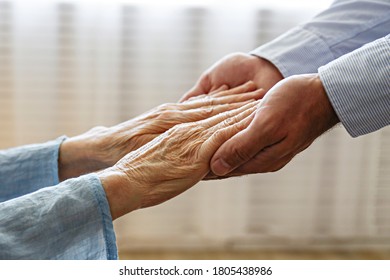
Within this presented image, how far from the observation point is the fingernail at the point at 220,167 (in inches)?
39.1

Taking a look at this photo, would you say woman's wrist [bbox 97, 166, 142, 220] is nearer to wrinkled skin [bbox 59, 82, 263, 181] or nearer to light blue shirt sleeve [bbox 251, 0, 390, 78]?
wrinkled skin [bbox 59, 82, 263, 181]

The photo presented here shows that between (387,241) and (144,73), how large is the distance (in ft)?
3.75

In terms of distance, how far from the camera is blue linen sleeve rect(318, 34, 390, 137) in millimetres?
939

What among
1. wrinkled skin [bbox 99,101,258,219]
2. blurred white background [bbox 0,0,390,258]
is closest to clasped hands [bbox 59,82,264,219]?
wrinkled skin [bbox 99,101,258,219]

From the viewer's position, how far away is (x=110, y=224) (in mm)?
819

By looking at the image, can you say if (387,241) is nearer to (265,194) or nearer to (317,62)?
(265,194)

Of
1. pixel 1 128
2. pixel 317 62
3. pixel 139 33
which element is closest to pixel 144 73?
pixel 139 33

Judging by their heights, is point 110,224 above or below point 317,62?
below

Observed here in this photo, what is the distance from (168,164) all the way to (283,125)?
195mm

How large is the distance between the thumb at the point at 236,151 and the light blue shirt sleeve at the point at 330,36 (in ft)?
0.98

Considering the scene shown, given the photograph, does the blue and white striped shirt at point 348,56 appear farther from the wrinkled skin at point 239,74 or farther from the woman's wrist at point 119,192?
the woman's wrist at point 119,192

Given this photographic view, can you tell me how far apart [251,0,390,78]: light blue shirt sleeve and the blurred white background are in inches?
35.4

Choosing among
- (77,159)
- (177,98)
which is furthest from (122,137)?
(177,98)

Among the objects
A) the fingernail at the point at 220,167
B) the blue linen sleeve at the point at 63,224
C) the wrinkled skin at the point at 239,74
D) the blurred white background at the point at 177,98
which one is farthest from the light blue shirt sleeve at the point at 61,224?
the blurred white background at the point at 177,98
